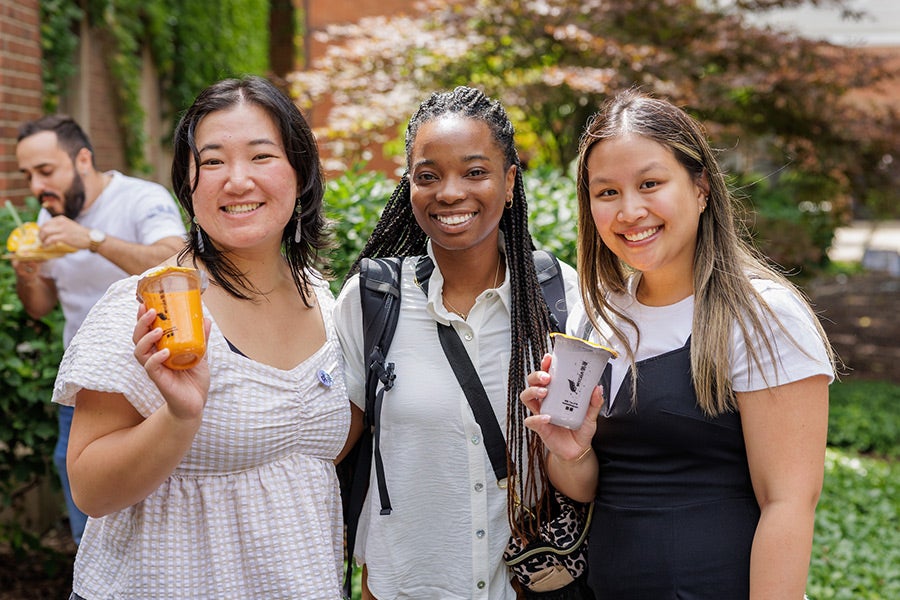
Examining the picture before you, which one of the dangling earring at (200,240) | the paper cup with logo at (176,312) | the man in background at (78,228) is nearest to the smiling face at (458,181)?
the dangling earring at (200,240)

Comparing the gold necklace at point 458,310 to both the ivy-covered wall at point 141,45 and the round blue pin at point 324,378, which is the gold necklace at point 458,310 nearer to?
the round blue pin at point 324,378

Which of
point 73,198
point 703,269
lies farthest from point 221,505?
point 73,198

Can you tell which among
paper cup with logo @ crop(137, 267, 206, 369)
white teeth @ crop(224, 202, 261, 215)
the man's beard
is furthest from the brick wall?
paper cup with logo @ crop(137, 267, 206, 369)

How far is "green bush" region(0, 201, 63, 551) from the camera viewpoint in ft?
13.3

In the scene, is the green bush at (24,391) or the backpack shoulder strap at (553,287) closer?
the backpack shoulder strap at (553,287)

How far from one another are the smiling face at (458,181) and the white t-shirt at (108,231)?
233 cm

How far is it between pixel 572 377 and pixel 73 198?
340 centimetres

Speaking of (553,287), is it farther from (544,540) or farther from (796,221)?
(796,221)

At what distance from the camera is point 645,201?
7.00 ft

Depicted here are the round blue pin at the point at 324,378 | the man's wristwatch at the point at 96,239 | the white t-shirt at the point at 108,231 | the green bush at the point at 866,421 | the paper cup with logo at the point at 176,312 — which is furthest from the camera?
the green bush at the point at 866,421

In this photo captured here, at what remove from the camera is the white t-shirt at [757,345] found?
1970mm

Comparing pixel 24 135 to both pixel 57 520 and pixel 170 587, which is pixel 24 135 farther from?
pixel 170 587

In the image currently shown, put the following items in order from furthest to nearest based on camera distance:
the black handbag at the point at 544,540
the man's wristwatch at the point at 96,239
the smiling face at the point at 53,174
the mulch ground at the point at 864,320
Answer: the mulch ground at the point at 864,320
the smiling face at the point at 53,174
the man's wristwatch at the point at 96,239
the black handbag at the point at 544,540

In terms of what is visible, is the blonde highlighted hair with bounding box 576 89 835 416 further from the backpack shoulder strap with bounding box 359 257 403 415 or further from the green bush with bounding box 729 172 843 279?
the green bush with bounding box 729 172 843 279
